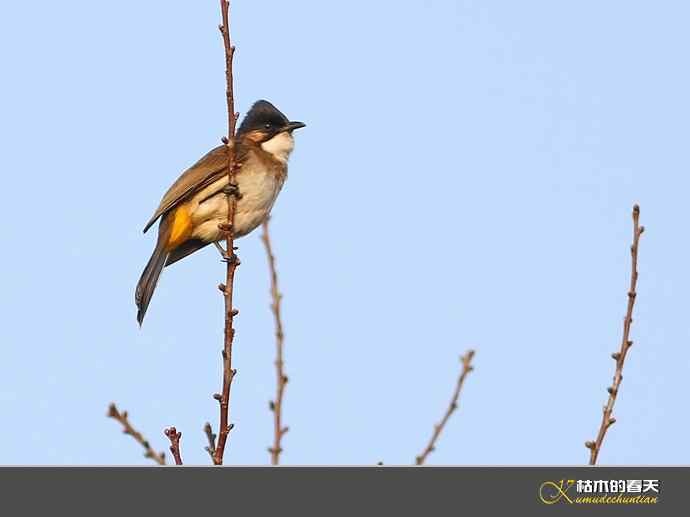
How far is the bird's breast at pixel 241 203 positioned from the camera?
739 cm

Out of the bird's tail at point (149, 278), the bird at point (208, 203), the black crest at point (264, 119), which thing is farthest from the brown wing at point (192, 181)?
the black crest at point (264, 119)

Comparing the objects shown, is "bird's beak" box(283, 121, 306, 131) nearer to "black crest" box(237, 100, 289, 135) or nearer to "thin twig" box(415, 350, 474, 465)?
"black crest" box(237, 100, 289, 135)

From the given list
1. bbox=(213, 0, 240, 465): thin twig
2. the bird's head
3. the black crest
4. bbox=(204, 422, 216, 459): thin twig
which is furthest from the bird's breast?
bbox=(204, 422, 216, 459): thin twig

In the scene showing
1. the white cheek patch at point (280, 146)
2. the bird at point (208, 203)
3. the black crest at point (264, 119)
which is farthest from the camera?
the black crest at point (264, 119)

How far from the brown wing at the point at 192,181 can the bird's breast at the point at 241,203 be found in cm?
5

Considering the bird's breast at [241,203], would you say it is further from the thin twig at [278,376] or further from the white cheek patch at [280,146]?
the thin twig at [278,376]

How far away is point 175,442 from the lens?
383 cm

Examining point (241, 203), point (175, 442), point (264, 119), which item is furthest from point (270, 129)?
point (175, 442)

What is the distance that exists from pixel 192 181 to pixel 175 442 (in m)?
3.80
